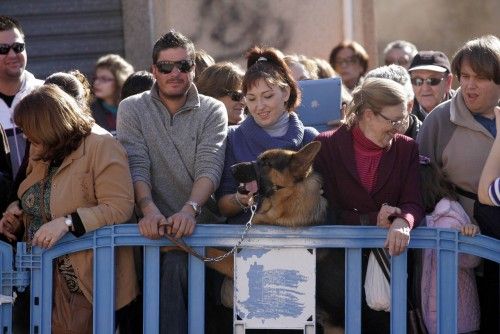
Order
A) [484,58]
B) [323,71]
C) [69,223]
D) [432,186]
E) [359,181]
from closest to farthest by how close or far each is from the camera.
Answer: [69,223], [359,181], [432,186], [484,58], [323,71]

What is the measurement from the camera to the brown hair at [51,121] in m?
5.29

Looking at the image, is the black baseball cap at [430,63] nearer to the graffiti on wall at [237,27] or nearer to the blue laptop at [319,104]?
the blue laptop at [319,104]

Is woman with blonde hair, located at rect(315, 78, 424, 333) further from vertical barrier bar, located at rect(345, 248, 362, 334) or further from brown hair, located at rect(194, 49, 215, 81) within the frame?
brown hair, located at rect(194, 49, 215, 81)

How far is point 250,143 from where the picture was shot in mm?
5715

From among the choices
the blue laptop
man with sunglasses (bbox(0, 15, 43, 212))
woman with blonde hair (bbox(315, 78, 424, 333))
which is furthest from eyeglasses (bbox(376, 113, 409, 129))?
man with sunglasses (bbox(0, 15, 43, 212))

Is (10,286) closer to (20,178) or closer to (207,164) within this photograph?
(20,178)

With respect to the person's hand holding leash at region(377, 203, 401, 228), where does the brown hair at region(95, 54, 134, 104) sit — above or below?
above

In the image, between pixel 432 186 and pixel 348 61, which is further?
pixel 348 61

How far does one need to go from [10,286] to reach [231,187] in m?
1.24

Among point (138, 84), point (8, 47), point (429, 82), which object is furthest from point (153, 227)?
point (429, 82)

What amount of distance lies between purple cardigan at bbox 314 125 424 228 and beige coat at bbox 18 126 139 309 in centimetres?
98

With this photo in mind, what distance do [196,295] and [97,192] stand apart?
0.71 metres

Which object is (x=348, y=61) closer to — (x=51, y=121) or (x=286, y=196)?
(x=286, y=196)

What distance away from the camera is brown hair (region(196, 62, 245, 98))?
6.52 meters
